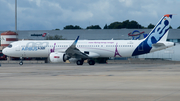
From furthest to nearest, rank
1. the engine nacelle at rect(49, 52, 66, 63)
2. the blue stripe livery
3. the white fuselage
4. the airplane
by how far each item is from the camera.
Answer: the white fuselage → the blue stripe livery → the airplane → the engine nacelle at rect(49, 52, 66, 63)

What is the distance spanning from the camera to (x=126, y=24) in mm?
143500

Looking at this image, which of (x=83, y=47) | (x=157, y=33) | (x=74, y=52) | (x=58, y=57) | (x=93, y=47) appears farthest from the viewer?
(x=83, y=47)

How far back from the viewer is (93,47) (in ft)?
158

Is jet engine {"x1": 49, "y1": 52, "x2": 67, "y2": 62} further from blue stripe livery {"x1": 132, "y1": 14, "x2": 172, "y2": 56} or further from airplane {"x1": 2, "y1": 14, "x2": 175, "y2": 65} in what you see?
blue stripe livery {"x1": 132, "y1": 14, "x2": 172, "y2": 56}

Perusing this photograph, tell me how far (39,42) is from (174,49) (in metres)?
25.4

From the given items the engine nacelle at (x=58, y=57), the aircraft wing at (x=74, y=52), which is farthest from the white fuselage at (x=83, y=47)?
the engine nacelle at (x=58, y=57)

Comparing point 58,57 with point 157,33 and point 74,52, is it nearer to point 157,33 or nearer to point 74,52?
point 74,52

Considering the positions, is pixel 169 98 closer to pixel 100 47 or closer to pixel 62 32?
pixel 100 47

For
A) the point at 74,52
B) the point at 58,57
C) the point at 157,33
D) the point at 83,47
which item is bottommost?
the point at 58,57

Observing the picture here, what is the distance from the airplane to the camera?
149 ft

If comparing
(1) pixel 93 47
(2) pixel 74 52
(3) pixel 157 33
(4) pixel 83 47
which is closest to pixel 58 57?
(2) pixel 74 52

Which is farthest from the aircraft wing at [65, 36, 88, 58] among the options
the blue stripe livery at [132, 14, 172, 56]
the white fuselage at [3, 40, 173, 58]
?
the blue stripe livery at [132, 14, 172, 56]

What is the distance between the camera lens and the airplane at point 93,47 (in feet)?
149

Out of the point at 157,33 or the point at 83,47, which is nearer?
the point at 157,33
